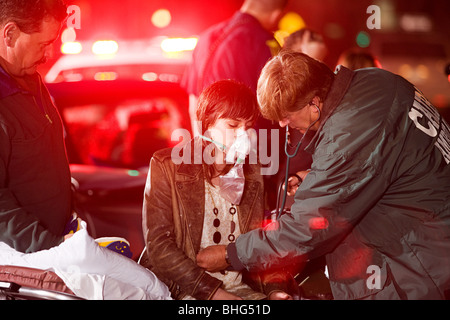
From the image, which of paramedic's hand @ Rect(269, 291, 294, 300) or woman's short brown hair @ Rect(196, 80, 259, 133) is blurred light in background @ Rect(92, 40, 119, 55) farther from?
paramedic's hand @ Rect(269, 291, 294, 300)

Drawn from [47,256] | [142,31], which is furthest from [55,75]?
[142,31]

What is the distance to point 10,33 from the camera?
2494mm

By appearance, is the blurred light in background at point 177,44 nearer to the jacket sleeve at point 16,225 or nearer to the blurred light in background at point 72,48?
the blurred light in background at point 72,48

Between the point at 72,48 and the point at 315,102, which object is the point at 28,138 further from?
the point at 72,48

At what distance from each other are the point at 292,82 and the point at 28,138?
1164 millimetres

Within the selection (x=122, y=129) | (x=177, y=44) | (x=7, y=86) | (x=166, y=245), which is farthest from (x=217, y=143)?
(x=177, y=44)

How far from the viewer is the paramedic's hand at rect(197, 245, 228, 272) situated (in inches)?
105

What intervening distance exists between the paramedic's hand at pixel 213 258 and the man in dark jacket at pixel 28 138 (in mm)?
643

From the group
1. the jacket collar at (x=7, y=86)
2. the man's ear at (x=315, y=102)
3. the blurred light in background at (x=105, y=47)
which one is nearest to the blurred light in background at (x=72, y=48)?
the blurred light in background at (x=105, y=47)

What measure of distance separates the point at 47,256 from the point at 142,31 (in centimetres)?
2015

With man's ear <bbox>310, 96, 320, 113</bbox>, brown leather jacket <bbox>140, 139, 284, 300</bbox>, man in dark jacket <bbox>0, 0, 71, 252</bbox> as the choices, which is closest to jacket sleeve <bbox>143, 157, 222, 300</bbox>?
brown leather jacket <bbox>140, 139, 284, 300</bbox>

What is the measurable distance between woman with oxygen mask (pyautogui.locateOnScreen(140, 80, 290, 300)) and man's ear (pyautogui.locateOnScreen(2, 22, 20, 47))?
2.71 feet

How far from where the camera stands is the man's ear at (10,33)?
97.4 inches
